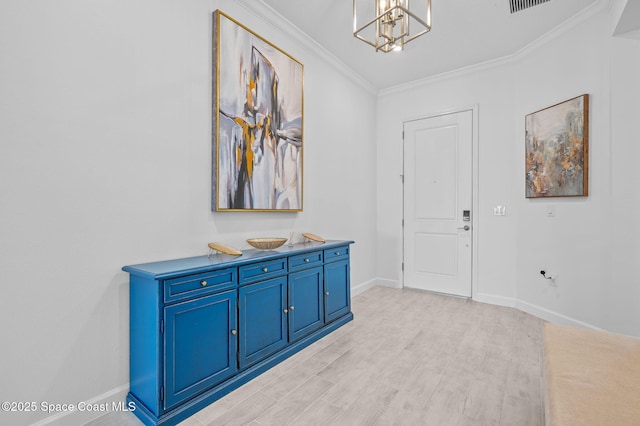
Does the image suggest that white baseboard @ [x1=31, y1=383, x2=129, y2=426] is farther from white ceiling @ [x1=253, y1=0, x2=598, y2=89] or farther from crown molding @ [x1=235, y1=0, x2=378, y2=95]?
white ceiling @ [x1=253, y1=0, x2=598, y2=89]

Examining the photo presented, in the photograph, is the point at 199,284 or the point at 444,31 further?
the point at 444,31

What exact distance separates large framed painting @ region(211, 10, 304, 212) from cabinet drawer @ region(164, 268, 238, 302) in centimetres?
60

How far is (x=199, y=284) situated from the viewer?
6.18 ft

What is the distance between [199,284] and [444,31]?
331 cm

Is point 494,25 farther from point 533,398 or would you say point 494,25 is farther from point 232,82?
point 533,398

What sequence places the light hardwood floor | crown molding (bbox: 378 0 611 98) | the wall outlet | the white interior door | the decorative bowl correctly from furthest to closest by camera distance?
the white interior door, the wall outlet, crown molding (bbox: 378 0 611 98), the decorative bowl, the light hardwood floor

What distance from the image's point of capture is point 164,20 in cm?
212

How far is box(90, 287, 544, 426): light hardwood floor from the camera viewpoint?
180 centimetres

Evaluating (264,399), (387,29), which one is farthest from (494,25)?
(264,399)

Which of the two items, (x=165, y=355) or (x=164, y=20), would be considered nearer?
(x=165, y=355)

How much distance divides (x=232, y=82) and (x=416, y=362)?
8.59 feet

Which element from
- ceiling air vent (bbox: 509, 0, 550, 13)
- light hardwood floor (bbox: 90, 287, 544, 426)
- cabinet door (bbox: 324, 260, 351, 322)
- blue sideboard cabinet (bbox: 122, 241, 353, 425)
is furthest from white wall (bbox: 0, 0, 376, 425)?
ceiling air vent (bbox: 509, 0, 550, 13)

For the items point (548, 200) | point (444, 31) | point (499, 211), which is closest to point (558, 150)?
point (548, 200)

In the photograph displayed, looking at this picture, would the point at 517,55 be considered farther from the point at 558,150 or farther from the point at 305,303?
the point at 305,303
